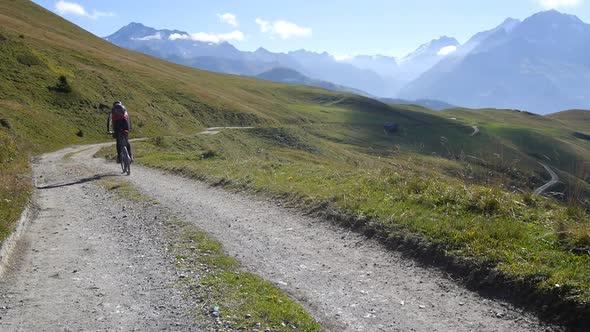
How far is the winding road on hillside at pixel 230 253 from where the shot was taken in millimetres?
6719

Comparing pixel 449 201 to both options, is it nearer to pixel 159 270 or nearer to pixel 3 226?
pixel 159 270

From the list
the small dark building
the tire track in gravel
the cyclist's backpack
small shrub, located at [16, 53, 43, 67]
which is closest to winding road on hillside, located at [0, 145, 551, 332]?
the tire track in gravel

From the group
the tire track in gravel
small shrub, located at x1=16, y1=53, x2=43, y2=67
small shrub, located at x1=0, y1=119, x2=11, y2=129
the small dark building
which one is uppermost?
small shrub, located at x1=16, y1=53, x2=43, y2=67

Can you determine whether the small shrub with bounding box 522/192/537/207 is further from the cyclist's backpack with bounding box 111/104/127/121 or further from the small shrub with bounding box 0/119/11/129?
the small shrub with bounding box 0/119/11/129

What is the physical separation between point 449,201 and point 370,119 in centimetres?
12706

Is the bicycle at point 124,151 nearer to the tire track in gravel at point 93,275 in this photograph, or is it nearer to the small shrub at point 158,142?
the tire track in gravel at point 93,275

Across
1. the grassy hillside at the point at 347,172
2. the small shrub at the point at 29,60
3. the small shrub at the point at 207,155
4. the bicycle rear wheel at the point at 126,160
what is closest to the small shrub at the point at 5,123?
the grassy hillside at the point at 347,172

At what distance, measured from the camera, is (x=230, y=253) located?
970 cm

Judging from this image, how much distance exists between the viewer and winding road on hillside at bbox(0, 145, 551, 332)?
6719 millimetres

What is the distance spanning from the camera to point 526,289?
6969mm

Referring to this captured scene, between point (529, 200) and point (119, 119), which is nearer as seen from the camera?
point (529, 200)

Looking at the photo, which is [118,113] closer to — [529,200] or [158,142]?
[158,142]

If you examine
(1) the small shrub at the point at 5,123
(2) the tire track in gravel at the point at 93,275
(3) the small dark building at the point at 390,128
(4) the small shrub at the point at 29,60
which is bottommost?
(1) the small shrub at the point at 5,123

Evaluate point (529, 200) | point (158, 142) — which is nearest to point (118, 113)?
point (158, 142)
